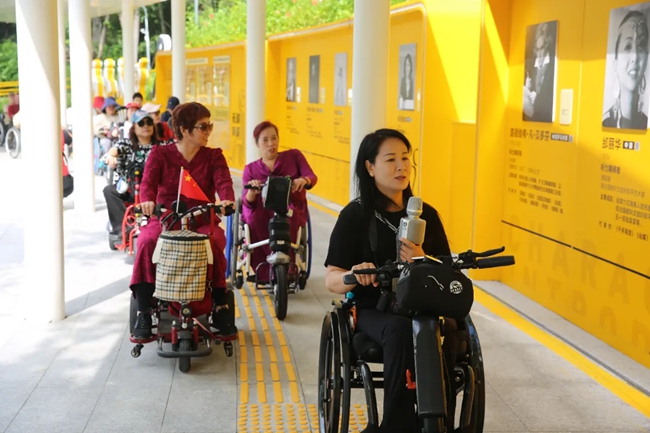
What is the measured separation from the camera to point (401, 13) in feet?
Answer: 37.8

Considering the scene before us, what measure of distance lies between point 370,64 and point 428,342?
5.37 metres

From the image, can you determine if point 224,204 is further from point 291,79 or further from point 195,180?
point 291,79

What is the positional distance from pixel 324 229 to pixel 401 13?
9.66 feet

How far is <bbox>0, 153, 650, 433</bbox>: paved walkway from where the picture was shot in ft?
16.7

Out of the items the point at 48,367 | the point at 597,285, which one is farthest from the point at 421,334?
the point at 597,285

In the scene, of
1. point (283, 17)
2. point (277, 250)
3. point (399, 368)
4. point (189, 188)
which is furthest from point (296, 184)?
point (283, 17)

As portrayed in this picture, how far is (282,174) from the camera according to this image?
802 centimetres

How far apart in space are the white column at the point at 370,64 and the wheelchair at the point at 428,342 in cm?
472

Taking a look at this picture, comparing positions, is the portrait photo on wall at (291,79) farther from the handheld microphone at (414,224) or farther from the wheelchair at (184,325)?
the handheld microphone at (414,224)

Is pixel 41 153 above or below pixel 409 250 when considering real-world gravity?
above

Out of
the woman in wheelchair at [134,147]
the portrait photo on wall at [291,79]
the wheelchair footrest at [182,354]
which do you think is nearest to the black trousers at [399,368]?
the wheelchair footrest at [182,354]

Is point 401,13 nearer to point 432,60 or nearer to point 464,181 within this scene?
point 432,60

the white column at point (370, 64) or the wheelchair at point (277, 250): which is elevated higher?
the white column at point (370, 64)

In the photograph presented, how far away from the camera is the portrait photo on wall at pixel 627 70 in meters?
6.23
